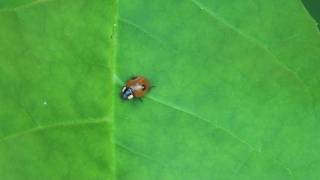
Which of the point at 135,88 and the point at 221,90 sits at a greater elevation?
the point at 135,88

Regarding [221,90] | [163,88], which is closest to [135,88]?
[163,88]

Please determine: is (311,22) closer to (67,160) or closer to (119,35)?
(119,35)

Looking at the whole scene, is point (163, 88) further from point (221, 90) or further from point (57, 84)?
point (57, 84)

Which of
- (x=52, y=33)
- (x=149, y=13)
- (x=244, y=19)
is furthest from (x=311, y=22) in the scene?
(x=52, y=33)

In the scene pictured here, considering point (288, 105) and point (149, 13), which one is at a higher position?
point (149, 13)
